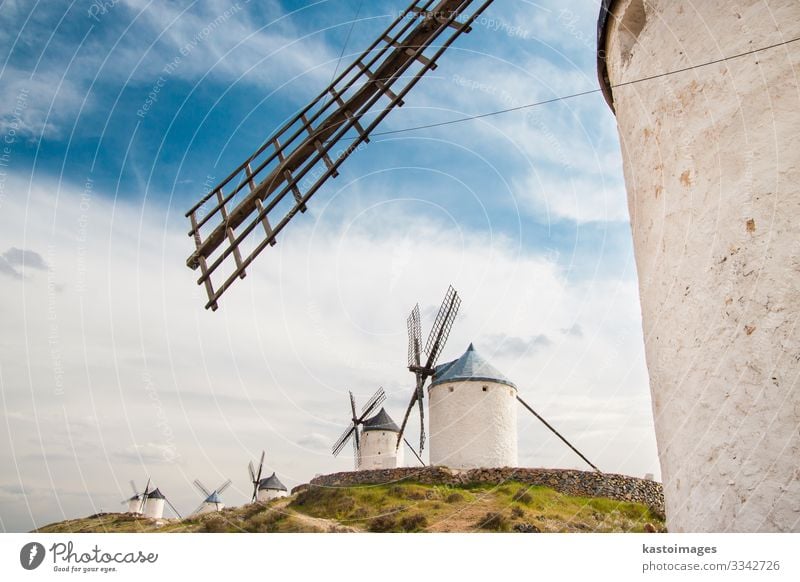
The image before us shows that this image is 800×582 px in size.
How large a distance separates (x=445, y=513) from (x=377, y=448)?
1274 cm

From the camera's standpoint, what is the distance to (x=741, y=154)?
3.09 metres

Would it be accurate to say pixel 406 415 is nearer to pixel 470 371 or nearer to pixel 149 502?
A: pixel 470 371

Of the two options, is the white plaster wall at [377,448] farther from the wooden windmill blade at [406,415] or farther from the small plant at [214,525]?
the small plant at [214,525]

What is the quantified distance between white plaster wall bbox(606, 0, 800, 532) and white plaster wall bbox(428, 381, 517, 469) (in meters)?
16.5

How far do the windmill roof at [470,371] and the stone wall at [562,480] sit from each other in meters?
3.63

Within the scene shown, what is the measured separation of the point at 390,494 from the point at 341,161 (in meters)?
13.5

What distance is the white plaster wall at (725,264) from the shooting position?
2729 mm

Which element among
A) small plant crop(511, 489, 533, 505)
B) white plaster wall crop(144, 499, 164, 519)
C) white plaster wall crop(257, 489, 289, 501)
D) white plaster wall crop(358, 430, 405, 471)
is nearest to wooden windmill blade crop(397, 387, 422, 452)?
white plaster wall crop(358, 430, 405, 471)

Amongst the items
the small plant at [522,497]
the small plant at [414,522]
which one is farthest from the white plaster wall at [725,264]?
the small plant at [522,497]

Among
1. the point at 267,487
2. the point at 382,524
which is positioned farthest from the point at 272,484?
the point at 382,524

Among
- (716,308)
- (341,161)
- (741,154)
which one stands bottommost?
(716,308)
